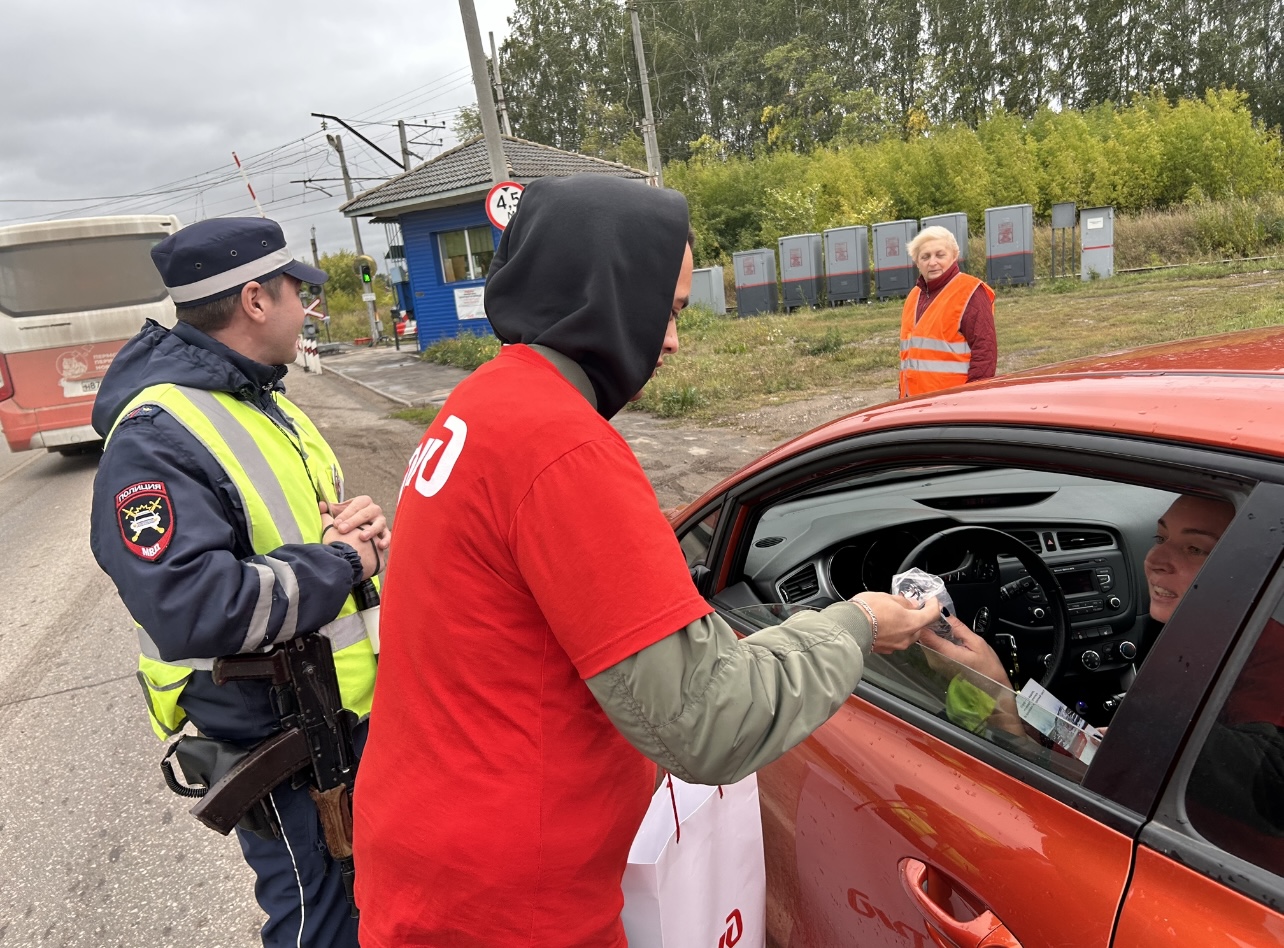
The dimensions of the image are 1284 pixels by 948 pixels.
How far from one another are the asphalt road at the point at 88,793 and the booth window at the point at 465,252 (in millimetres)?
13650

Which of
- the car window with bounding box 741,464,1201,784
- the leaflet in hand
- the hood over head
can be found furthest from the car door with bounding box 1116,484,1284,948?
the hood over head

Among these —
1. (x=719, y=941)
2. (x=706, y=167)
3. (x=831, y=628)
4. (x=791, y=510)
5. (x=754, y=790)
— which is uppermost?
(x=706, y=167)

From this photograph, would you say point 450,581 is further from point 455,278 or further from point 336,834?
point 455,278

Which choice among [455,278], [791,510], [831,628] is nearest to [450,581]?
[831,628]

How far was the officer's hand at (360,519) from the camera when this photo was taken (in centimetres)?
194

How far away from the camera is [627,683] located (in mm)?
974

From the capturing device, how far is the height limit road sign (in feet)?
26.3

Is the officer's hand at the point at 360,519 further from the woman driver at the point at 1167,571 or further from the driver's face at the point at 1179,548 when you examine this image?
the driver's face at the point at 1179,548

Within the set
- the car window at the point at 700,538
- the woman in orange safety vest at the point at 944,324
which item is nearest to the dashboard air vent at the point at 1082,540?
the car window at the point at 700,538

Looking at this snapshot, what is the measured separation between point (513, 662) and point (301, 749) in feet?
3.27

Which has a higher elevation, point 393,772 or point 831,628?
point 831,628

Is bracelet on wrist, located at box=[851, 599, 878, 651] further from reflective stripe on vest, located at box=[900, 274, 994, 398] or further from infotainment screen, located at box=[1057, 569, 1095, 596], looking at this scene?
reflective stripe on vest, located at box=[900, 274, 994, 398]

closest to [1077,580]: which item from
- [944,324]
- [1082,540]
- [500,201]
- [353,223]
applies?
[1082,540]

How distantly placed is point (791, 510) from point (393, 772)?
1.36 metres
